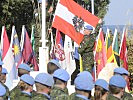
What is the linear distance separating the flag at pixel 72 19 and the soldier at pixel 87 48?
0.48 meters

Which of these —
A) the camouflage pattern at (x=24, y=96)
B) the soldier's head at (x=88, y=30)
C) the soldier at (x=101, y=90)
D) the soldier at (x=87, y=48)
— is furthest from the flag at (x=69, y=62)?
the soldier at (x=101, y=90)

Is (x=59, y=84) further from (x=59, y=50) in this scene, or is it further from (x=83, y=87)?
(x=59, y=50)

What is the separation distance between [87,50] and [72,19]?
1.03 m

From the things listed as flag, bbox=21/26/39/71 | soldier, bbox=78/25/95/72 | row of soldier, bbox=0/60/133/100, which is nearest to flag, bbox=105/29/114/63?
soldier, bbox=78/25/95/72

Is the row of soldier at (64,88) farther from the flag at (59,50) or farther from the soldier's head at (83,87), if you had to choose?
the flag at (59,50)

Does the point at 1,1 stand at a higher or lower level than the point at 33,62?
higher

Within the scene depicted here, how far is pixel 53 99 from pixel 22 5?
20.6 meters

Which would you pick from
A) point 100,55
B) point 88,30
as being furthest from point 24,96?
point 100,55

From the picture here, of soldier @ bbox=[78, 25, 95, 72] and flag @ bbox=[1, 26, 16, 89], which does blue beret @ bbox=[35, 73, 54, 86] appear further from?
flag @ bbox=[1, 26, 16, 89]

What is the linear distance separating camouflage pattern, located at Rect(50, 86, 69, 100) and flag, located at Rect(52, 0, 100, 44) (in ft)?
16.1

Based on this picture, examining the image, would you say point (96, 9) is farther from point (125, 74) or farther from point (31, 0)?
point (125, 74)

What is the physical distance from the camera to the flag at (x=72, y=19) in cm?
1110

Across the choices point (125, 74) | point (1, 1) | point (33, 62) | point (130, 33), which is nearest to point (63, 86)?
point (125, 74)

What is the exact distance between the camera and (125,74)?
6.77 m
